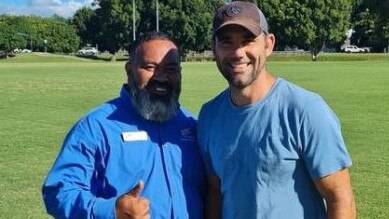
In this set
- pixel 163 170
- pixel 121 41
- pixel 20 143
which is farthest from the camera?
pixel 121 41

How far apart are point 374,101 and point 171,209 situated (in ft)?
66.4

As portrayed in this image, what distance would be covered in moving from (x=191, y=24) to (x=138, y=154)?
9572cm

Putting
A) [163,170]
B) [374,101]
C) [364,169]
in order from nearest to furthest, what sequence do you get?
[163,170]
[364,169]
[374,101]

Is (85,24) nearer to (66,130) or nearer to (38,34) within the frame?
(38,34)

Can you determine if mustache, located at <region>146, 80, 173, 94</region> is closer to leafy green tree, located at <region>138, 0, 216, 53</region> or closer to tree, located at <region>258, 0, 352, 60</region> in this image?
tree, located at <region>258, 0, 352, 60</region>

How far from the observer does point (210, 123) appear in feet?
11.5

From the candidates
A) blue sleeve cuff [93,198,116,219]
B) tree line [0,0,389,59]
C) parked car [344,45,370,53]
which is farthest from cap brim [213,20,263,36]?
parked car [344,45,370,53]

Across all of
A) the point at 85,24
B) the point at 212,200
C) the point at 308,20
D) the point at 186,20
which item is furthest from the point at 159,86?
the point at 85,24

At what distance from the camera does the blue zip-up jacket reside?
324cm

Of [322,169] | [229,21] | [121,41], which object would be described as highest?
[229,21]

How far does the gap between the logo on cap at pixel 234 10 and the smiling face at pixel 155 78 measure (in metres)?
0.42

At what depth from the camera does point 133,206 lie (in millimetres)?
2980

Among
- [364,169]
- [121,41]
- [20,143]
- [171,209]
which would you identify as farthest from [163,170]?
[121,41]

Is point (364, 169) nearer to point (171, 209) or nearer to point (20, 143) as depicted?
point (20, 143)
